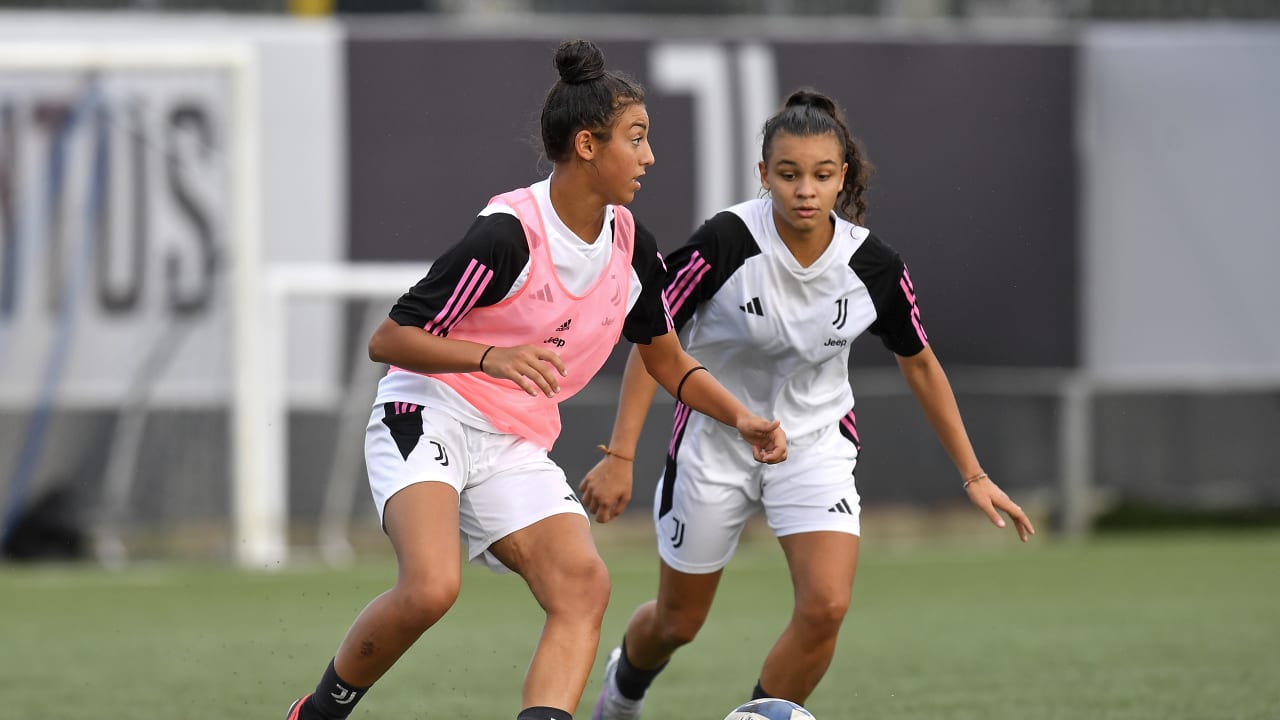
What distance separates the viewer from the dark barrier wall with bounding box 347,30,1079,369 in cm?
1300

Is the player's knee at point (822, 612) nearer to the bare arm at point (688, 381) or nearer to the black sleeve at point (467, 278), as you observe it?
the bare arm at point (688, 381)

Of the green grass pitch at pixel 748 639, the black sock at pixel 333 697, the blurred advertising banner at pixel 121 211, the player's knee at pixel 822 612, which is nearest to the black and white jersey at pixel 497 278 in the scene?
the black sock at pixel 333 697

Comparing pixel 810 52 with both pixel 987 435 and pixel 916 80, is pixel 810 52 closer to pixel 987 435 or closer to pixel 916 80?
pixel 916 80

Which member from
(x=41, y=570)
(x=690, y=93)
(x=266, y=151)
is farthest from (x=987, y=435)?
(x=41, y=570)

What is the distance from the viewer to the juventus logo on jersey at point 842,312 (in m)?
5.18

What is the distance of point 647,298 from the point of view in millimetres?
4855

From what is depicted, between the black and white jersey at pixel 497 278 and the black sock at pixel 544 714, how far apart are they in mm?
762

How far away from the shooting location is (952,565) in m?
12.1

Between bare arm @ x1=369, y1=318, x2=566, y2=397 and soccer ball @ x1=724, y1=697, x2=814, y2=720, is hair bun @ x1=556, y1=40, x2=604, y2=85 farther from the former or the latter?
soccer ball @ x1=724, y1=697, x2=814, y2=720

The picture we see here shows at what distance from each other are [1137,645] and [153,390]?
6950mm

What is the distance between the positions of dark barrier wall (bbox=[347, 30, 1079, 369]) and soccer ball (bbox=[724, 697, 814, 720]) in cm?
825

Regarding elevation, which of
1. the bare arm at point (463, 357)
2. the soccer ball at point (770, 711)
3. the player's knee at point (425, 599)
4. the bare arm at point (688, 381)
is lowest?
the soccer ball at point (770, 711)

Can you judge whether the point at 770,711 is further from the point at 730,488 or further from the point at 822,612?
the point at 730,488

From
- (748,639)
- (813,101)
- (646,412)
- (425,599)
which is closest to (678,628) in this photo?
(646,412)
